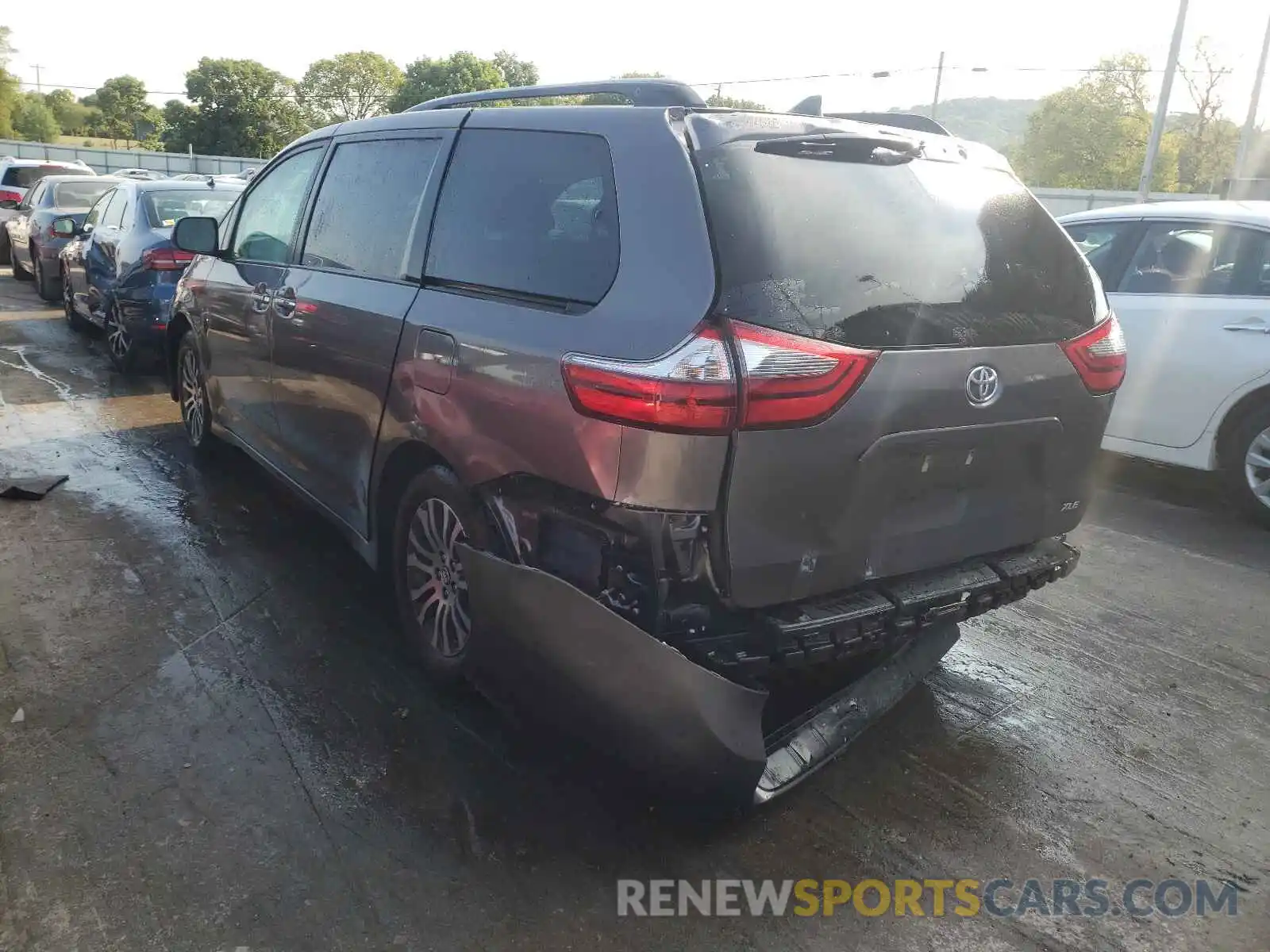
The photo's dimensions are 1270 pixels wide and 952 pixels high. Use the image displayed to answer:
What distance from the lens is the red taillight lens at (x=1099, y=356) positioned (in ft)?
9.99

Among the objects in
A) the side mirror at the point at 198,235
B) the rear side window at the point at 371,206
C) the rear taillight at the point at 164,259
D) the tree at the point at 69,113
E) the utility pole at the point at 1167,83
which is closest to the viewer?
the rear side window at the point at 371,206

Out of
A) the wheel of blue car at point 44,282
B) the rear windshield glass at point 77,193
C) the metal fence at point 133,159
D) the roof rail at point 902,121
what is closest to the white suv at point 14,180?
the rear windshield glass at point 77,193

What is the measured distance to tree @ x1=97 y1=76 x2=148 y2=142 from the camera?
8094cm

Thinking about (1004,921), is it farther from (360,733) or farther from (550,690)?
(360,733)

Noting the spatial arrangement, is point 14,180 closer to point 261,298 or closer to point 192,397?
point 192,397

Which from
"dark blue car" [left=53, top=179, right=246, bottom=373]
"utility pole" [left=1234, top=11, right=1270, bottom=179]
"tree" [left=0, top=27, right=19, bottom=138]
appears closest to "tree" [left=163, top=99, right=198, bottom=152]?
"tree" [left=0, top=27, right=19, bottom=138]

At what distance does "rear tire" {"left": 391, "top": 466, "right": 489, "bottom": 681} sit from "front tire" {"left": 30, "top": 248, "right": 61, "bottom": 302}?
12143mm

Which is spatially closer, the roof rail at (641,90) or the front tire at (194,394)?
the roof rail at (641,90)

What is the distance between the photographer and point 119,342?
867 centimetres

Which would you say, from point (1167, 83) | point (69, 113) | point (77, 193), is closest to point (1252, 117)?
point (1167, 83)

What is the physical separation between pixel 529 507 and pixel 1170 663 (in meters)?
2.72

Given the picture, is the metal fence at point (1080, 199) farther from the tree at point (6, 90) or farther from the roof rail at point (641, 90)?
the tree at point (6, 90)

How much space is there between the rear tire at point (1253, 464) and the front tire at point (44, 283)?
13595 millimetres

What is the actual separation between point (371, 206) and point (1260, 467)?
16.0 feet
